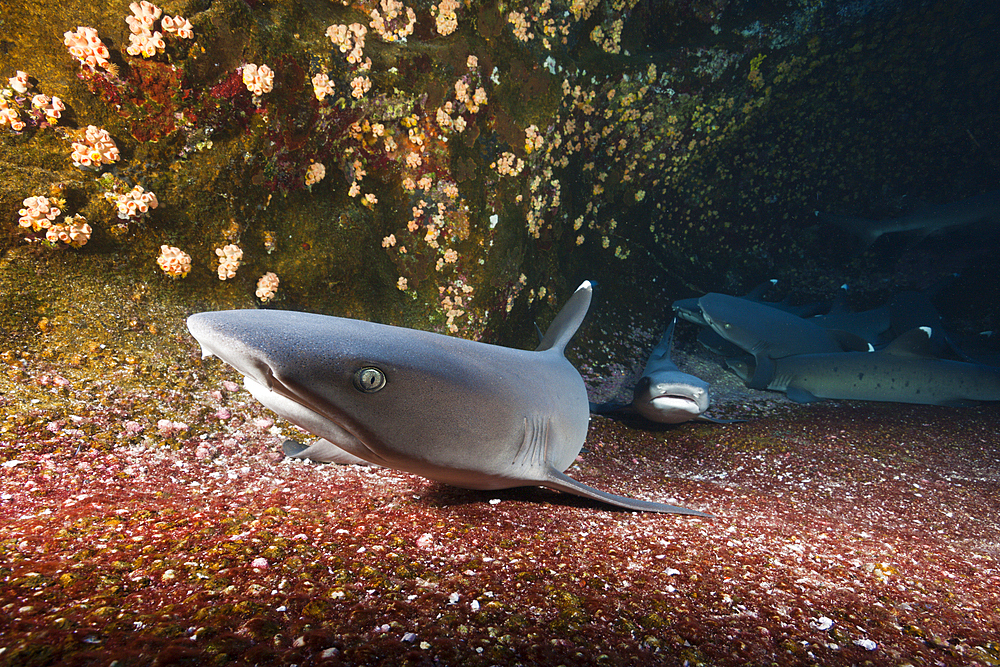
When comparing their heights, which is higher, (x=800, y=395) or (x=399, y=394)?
(x=800, y=395)

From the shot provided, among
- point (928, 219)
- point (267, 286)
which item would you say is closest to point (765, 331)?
point (928, 219)

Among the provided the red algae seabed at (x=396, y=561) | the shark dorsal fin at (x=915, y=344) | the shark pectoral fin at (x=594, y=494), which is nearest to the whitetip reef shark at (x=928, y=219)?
the shark dorsal fin at (x=915, y=344)

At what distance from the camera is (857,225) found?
791cm

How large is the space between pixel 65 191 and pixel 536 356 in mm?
2934

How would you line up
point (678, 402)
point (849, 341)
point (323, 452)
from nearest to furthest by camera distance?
point (323, 452)
point (678, 402)
point (849, 341)

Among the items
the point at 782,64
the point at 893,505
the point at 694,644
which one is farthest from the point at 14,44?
the point at 782,64

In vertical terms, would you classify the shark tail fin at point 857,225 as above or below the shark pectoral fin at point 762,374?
above

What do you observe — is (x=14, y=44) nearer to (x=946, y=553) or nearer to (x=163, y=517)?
(x=163, y=517)

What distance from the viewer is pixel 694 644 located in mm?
1001

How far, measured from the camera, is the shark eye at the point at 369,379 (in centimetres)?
124

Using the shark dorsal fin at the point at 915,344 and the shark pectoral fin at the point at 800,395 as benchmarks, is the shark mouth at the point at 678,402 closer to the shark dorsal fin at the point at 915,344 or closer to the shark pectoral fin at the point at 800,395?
the shark pectoral fin at the point at 800,395

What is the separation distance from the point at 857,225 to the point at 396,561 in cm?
993

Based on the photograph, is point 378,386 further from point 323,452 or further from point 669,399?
point 669,399

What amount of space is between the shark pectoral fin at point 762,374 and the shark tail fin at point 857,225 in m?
3.97
